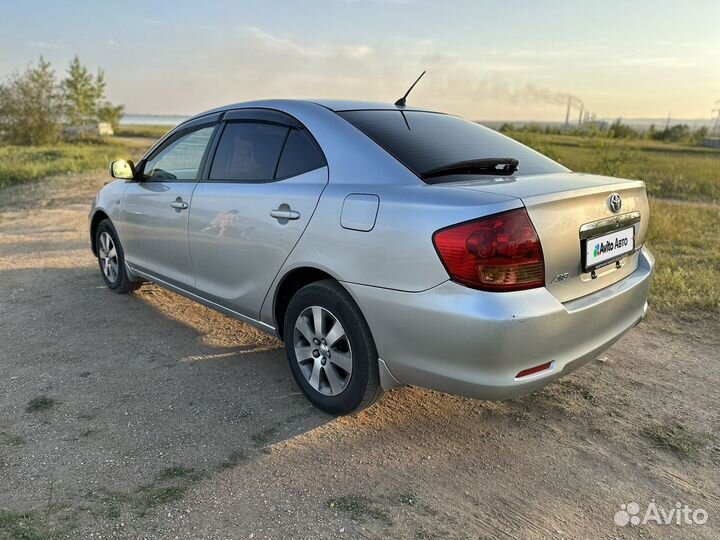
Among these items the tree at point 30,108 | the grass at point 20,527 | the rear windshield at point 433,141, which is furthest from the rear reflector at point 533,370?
the tree at point 30,108

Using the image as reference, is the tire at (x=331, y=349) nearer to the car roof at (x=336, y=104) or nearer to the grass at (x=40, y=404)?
the car roof at (x=336, y=104)

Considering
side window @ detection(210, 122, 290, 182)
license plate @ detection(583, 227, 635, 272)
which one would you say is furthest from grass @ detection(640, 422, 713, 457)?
side window @ detection(210, 122, 290, 182)

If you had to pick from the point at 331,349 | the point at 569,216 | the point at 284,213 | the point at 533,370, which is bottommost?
the point at 331,349

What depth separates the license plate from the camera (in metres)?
2.55

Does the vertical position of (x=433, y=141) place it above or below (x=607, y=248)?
above

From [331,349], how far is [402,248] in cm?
79

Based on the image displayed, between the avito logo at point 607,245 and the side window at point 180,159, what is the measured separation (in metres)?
2.66

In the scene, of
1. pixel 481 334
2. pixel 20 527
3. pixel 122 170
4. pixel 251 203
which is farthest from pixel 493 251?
pixel 122 170

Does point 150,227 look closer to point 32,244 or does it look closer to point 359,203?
Answer: point 359,203

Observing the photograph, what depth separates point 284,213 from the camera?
9.95 feet

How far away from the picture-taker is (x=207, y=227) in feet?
11.8

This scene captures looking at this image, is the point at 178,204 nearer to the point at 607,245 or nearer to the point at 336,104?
the point at 336,104

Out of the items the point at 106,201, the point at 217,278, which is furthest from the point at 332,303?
the point at 106,201

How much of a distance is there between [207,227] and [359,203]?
1.38m
